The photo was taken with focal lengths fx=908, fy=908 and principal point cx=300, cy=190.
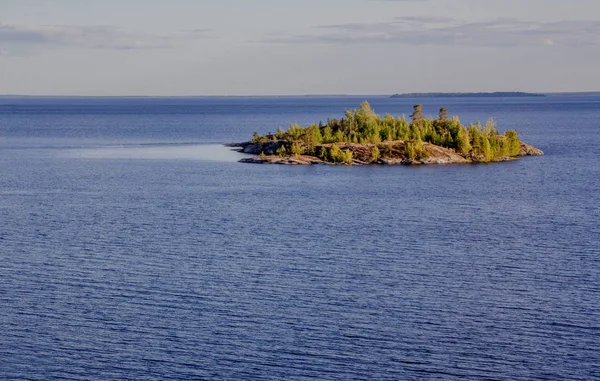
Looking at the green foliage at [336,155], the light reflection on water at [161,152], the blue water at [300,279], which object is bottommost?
the blue water at [300,279]

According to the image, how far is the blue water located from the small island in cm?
1840

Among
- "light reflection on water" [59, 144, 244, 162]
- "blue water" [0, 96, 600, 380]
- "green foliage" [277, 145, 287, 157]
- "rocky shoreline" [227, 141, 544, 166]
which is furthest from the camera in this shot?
"light reflection on water" [59, 144, 244, 162]

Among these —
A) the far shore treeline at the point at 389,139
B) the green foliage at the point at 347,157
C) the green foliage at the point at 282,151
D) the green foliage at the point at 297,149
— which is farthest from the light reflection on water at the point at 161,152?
the green foliage at the point at 347,157

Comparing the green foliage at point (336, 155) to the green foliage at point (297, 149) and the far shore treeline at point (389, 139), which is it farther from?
the green foliage at point (297, 149)

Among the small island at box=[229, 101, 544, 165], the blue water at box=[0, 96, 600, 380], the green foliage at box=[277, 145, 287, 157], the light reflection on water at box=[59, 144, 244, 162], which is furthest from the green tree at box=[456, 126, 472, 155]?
the light reflection on water at box=[59, 144, 244, 162]

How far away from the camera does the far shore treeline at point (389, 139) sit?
110125 mm

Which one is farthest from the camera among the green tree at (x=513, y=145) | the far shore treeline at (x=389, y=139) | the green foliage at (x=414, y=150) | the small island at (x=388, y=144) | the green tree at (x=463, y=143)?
the green tree at (x=513, y=145)

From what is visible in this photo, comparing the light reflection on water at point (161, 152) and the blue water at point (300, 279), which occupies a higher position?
the light reflection on water at point (161, 152)

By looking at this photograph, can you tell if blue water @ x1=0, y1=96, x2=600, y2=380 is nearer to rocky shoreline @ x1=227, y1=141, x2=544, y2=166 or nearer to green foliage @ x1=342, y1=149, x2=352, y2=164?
green foliage @ x1=342, y1=149, x2=352, y2=164

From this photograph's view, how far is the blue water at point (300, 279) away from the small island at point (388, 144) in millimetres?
18403

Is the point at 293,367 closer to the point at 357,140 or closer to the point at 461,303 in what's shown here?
the point at 461,303

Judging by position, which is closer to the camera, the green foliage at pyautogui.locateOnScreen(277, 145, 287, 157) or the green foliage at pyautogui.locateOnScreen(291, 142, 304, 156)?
the green foliage at pyautogui.locateOnScreen(291, 142, 304, 156)

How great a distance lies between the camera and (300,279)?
1885 inches

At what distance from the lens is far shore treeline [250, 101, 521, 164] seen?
4336 inches
